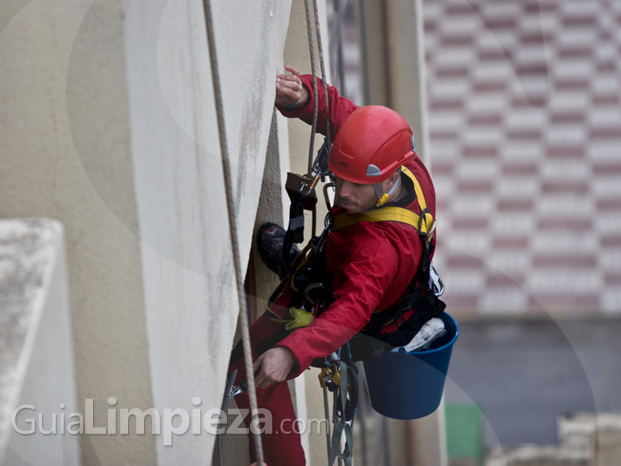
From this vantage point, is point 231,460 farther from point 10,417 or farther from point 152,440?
point 10,417

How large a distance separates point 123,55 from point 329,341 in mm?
494

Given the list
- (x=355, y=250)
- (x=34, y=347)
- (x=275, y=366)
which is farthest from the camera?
(x=355, y=250)

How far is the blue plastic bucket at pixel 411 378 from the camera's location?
151cm

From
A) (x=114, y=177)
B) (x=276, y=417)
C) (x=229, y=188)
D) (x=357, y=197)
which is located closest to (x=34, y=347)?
(x=114, y=177)

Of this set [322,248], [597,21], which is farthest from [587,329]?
[322,248]

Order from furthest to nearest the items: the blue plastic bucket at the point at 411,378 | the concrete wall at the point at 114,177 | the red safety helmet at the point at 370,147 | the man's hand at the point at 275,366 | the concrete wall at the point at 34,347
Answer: the blue plastic bucket at the point at 411,378 < the red safety helmet at the point at 370,147 < the man's hand at the point at 275,366 < the concrete wall at the point at 114,177 < the concrete wall at the point at 34,347

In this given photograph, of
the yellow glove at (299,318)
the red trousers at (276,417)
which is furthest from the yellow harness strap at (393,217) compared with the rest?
the red trousers at (276,417)

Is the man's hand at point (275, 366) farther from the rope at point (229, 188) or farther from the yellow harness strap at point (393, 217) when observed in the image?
the yellow harness strap at point (393, 217)

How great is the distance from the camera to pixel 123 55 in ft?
2.75

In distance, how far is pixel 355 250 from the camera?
4.18 ft

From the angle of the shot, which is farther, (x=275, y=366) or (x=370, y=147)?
(x=370, y=147)

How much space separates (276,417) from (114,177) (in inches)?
30.8

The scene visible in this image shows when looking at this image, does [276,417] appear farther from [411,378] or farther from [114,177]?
[114,177]

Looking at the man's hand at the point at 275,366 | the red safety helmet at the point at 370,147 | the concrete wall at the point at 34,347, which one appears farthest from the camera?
the red safety helmet at the point at 370,147
